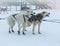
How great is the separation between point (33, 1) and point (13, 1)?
2.90 ft

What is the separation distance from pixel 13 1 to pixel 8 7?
12.1 inches

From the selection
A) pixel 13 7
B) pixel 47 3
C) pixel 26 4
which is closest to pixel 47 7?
pixel 47 3

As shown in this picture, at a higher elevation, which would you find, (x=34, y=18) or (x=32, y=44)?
(x=34, y=18)

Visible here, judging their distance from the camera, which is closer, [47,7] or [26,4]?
[26,4]

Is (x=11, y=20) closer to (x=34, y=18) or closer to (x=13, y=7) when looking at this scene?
(x=34, y=18)

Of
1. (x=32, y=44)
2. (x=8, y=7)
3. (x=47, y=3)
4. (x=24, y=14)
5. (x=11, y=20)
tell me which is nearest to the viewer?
(x=32, y=44)

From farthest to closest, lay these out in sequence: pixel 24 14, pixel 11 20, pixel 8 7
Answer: pixel 8 7 < pixel 11 20 < pixel 24 14

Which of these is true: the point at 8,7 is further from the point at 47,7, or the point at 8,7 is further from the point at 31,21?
the point at 31,21

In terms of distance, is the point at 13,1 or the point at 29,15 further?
the point at 13,1

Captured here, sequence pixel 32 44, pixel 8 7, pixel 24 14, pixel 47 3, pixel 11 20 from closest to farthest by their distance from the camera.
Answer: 1. pixel 32 44
2. pixel 24 14
3. pixel 11 20
4. pixel 8 7
5. pixel 47 3

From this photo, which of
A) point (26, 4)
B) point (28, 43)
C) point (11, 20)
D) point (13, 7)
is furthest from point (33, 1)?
point (28, 43)

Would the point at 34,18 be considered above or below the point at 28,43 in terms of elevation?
above

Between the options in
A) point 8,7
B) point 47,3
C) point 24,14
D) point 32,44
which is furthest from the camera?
point 47,3

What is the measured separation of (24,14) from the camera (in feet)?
7.97
